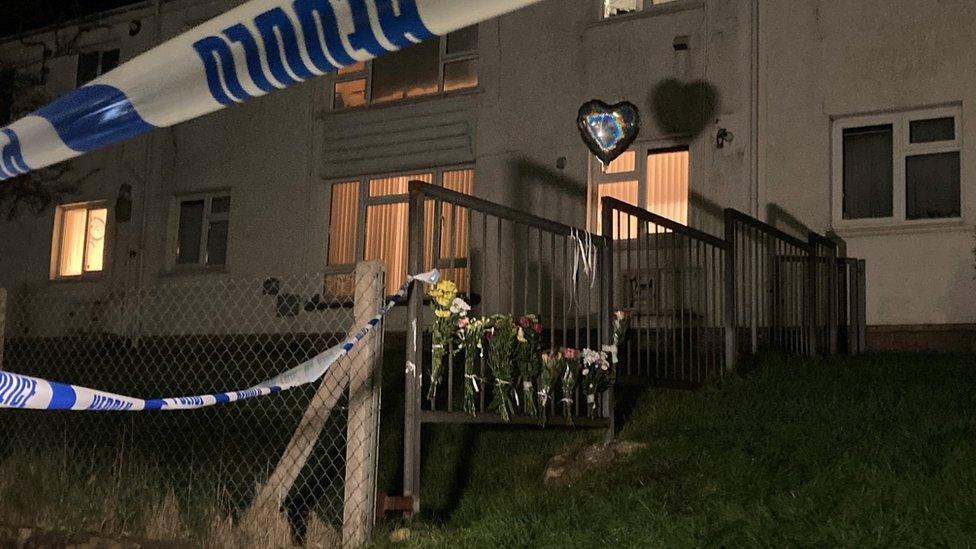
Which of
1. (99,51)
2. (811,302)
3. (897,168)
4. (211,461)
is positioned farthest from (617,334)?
(99,51)

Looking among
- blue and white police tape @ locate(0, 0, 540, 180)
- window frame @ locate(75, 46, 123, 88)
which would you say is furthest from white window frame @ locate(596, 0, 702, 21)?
blue and white police tape @ locate(0, 0, 540, 180)

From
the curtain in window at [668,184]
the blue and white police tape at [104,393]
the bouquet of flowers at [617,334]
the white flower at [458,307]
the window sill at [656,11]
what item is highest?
the window sill at [656,11]

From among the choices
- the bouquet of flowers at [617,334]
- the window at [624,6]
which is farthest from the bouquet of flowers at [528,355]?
the window at [624,6]

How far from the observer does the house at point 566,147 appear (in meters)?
12.4

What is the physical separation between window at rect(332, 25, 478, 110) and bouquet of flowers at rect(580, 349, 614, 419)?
28.9 ft

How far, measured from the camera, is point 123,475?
7.84 meters

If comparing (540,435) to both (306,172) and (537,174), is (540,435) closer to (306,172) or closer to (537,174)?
(537,174)

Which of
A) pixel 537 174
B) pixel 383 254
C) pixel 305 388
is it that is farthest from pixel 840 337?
pixel 383 254

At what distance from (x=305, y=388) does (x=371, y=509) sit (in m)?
3.95

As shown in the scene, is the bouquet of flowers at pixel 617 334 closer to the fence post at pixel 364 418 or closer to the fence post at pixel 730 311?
the fence post at pixel 730 311

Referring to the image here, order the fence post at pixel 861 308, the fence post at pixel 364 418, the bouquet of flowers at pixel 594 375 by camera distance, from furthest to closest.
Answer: the fence post at pixel 861 308
the bouquet of flowers at pixel 594 375
the fence post at pixel 364 418

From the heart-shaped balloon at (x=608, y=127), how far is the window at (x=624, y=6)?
2725 millimetres

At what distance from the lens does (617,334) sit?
7.77 meters

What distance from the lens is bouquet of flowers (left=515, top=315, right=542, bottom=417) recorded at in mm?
6879
